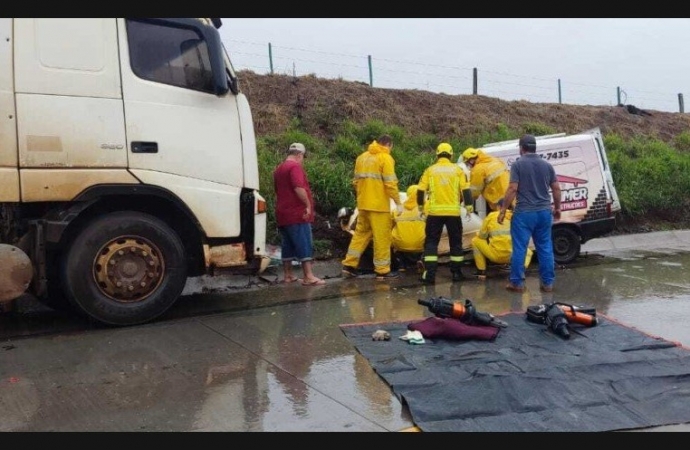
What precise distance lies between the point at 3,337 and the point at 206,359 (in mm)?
2016

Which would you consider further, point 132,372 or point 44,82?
point 44,82

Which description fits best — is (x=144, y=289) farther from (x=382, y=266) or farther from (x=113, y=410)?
(x=382, y=266)

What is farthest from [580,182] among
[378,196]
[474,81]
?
[474,81]

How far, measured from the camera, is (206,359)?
15.9ft

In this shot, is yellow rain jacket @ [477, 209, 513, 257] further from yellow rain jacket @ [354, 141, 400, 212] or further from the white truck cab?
the white truck cab

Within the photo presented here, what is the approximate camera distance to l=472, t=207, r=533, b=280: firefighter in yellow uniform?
26.6 feet

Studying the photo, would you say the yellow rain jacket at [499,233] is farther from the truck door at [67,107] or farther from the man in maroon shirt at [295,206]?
the truck door at [67,107]

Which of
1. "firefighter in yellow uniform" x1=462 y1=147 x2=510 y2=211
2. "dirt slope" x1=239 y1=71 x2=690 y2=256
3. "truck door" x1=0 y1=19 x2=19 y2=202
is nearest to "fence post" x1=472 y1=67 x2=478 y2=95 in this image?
"dirt slope" x1=239 y1=71 x2=690 y2=256

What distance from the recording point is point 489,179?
8367 millimetres

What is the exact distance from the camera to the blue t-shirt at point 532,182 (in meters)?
7.12

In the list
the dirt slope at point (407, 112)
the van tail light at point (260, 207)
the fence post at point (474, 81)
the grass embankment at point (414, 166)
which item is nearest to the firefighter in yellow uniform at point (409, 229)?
the grass embankment at point (414, 166)

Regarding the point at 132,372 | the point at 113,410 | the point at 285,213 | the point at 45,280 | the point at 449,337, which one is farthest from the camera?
the point at 285,213

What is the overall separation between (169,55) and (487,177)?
4361 millimetres

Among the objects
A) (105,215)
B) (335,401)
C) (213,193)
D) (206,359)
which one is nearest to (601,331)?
(335,401)
